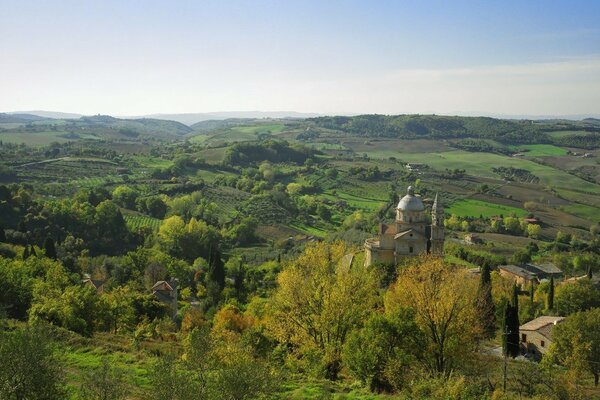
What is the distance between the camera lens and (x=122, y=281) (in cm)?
6206

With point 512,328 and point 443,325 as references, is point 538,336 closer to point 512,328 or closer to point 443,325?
point 512,328

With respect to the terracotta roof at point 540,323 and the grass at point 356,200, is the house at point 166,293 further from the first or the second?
the grass at point 356,200

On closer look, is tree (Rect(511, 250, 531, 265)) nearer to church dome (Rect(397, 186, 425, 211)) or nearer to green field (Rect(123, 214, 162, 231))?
church dome (Rect(397, 186, 425, 211))

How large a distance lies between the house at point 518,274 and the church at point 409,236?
676 inches

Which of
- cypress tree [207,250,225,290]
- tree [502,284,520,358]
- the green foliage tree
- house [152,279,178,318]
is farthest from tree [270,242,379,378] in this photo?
cypress tree [207,250,225,290]

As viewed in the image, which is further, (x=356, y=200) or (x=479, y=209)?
(x=356, y=200)

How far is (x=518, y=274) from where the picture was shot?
74.6m

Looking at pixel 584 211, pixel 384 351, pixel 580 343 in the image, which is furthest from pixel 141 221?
pixel 584 211

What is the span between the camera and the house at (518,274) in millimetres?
73000

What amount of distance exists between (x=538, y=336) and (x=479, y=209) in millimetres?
83069

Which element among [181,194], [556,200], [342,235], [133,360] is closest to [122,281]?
[133,360]

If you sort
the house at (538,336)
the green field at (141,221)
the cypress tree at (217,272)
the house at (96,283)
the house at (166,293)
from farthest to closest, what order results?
the green field at (141,221), the cypress tree at (217,272), the house at (96,283), the house at (166,293), the house at (538,336)

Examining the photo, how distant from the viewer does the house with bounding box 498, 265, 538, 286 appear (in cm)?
7300

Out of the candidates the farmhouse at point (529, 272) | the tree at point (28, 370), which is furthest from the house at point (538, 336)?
the tree at point (28, 370)
